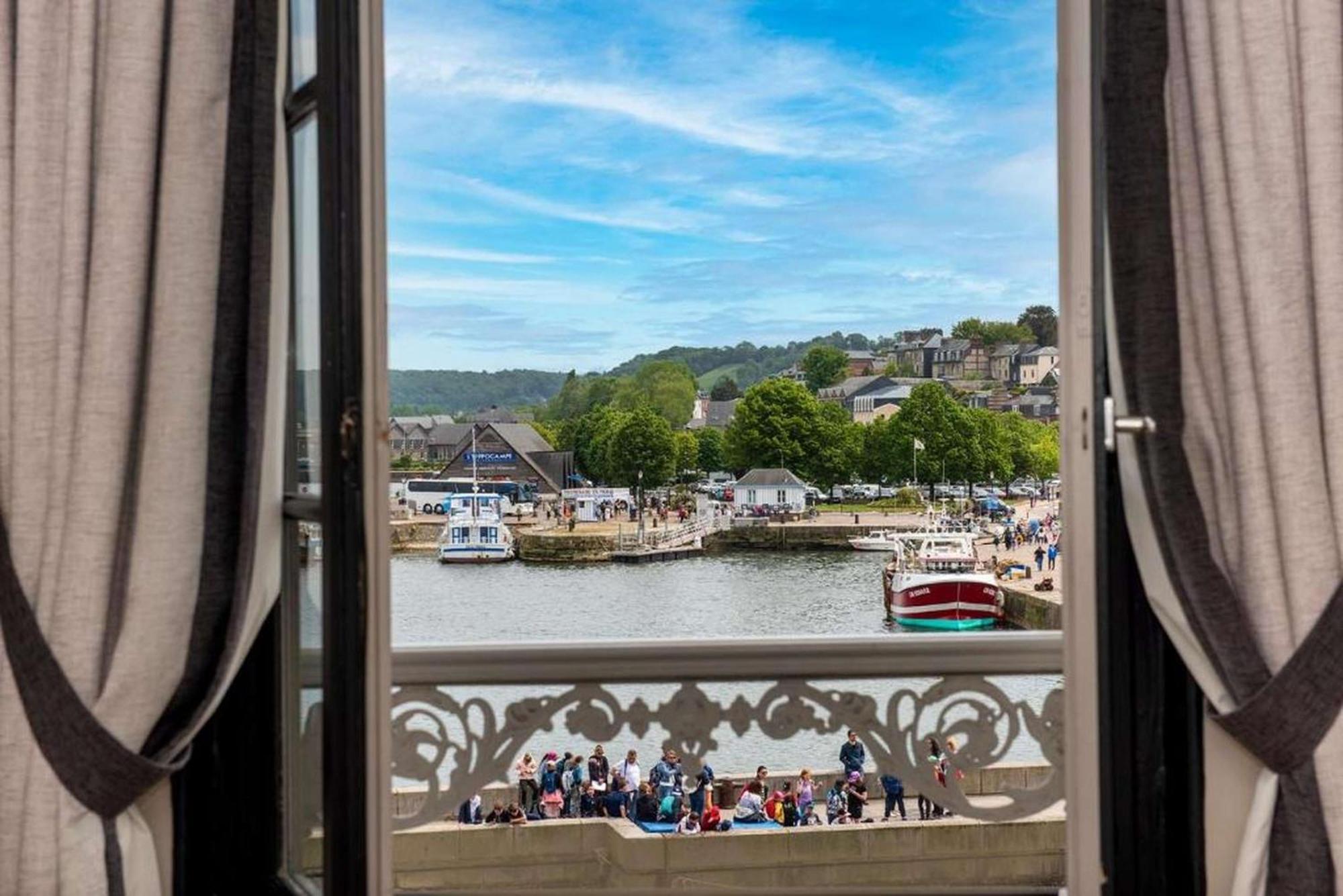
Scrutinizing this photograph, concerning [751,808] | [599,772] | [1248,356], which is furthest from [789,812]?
[1248,356]

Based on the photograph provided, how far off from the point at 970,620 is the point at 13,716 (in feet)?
19.6

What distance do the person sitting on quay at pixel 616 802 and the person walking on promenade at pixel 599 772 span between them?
0.13 feet

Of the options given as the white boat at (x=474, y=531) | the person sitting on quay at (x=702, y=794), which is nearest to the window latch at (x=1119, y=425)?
the person sitting on quay at (x=702, y=794)

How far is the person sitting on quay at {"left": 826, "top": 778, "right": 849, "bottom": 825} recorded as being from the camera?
4238mm

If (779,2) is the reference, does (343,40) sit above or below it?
below

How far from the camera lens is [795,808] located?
14.1ft

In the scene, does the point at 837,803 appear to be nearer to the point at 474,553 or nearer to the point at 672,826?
the point at 672,826

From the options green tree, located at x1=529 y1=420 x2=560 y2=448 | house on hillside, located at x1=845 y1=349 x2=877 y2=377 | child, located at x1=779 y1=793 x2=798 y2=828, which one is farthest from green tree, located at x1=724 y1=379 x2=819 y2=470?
child, located at x1=779 y1=793 x2=798 y2=828

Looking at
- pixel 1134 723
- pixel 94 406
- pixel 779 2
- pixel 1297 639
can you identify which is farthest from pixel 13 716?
pixel 779 2

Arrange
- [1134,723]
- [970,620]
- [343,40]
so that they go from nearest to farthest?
1. [343,40]
2. [1134,723]
3. [970,620]

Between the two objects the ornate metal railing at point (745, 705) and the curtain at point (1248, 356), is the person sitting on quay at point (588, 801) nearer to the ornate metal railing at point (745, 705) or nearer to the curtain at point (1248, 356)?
the ornate metal railing at point (745, 705)

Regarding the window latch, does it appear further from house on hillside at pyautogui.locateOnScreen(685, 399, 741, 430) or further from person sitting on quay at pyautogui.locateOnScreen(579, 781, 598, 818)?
house on hillside at pyautogui.locateOnScreen(685, 399, 741, 430)

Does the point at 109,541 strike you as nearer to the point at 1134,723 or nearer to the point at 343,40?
the point at 343,40

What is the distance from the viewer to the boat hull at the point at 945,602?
6.57 metres
